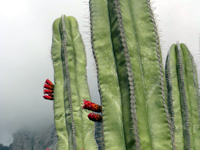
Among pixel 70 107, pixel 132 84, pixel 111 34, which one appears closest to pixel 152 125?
pixel 132 84

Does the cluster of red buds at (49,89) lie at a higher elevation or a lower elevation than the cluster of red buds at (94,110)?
higher

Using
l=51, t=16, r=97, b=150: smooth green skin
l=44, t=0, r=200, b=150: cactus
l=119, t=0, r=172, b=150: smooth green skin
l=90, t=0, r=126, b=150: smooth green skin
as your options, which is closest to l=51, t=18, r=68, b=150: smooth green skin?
l=51, t=16, r=97, b=150: smooth green skin

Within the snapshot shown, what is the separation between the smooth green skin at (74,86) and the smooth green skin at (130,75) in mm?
2376

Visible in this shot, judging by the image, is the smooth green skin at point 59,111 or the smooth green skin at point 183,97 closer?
the smooth green skin at point 59,111

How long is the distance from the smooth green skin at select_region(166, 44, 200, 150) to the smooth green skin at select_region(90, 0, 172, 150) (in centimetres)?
294

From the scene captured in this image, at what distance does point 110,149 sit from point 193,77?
151 inches

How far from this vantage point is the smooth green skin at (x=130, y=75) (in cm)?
228

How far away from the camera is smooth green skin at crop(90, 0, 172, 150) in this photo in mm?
2281

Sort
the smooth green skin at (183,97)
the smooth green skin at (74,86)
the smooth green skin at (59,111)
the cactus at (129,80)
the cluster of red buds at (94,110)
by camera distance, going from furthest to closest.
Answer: the smooth green skin at (183,97), the smooth green skin at (59,111), the smooth green skin at (74,86), the cluster of red buds at (94,110), the cactus at (129,80)

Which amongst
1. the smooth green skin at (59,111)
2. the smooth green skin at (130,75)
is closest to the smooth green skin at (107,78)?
the smooth green skin at (130,75)

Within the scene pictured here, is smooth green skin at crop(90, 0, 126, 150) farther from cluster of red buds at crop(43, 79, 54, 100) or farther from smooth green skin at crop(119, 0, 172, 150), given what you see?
cluster of red buds at crop(43, 79, 54, 100)

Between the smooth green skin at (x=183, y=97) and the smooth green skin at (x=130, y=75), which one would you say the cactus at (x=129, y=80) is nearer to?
the smooth green skin at (x=130, y=75)

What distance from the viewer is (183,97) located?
524 cm

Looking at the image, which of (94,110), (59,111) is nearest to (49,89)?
(59,111)
